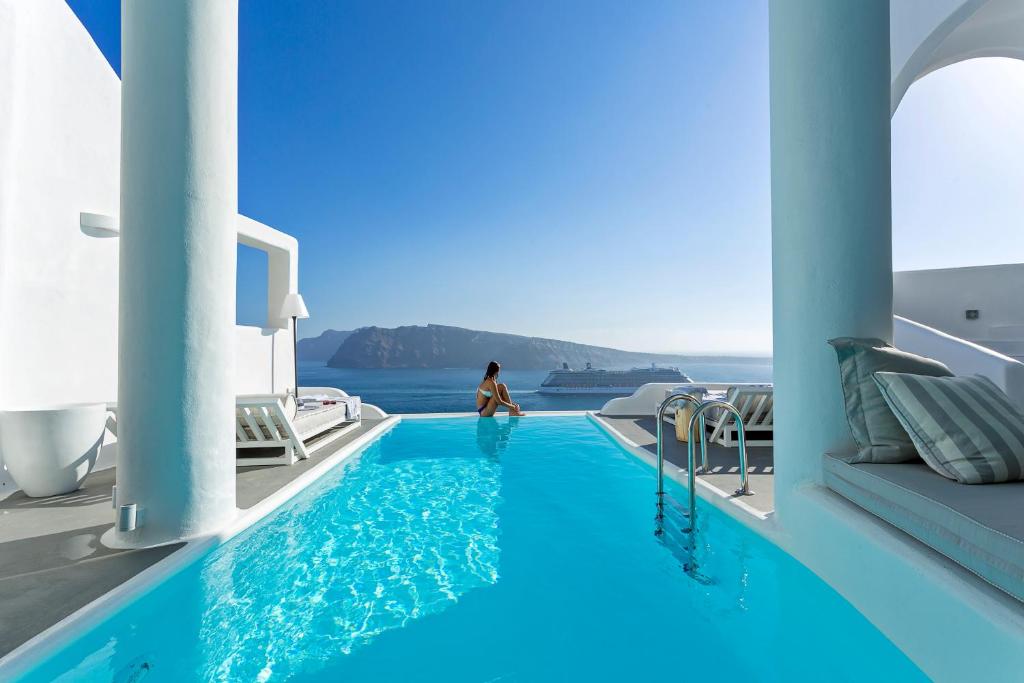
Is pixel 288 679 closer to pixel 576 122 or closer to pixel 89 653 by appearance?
pixel 89 653

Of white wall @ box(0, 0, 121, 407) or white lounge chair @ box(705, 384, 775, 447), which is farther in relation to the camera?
white lounge chair @ box(705, 384, 775, 447)

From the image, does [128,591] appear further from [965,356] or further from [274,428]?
[965,356]

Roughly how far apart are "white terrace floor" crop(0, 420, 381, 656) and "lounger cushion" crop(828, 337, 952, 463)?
3.65 metres

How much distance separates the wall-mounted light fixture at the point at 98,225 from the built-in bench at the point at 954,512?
599 centimetres

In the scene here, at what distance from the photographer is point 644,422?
7.38 meters

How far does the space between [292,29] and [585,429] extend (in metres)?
11.0

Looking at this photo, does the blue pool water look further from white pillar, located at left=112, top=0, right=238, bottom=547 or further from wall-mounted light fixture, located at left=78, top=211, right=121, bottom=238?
wall-mounted light fixture, located at left=78, top=211, right=121, bottom=238

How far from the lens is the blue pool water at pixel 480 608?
174cm

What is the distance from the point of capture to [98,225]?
172 inches

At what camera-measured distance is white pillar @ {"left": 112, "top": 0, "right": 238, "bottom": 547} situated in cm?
255

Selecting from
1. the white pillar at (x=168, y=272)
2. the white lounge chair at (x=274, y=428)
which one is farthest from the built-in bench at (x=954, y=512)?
the white lounge chair at (x=274, y=428)

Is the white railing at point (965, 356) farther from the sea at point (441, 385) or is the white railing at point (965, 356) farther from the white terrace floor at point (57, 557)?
the sea at point (441, 385)

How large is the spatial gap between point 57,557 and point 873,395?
432 cm

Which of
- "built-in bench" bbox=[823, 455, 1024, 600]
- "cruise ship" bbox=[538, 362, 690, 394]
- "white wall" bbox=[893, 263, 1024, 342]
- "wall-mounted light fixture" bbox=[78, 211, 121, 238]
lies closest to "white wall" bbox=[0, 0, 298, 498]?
"wall-mounted light fixture" bbox=[78, 211, 121, 238]
